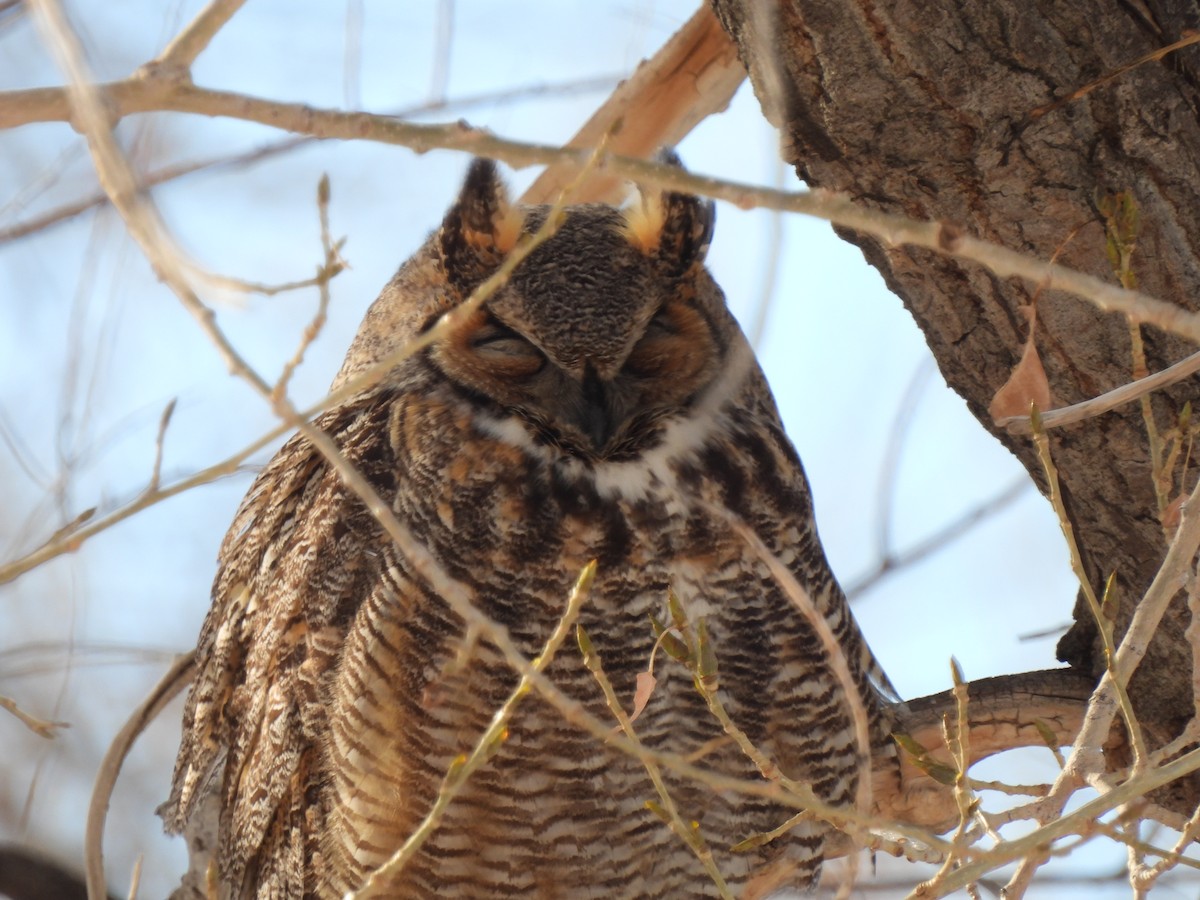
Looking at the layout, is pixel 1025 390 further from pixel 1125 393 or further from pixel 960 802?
pixel 960 802

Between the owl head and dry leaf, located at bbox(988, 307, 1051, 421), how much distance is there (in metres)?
0.68

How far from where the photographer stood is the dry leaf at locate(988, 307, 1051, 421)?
1.56m

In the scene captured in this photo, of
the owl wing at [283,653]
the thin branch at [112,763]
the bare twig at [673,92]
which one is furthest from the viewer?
the bare twig at [673,92]

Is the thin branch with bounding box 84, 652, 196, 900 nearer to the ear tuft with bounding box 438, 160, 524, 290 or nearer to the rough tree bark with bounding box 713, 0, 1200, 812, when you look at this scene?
the ear tuft with bounding box 438, 160, 524, 290

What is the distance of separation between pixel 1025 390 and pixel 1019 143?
36 cm

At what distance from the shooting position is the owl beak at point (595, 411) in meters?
2.14

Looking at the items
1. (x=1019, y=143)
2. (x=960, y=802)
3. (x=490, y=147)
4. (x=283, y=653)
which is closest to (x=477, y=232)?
(x=283, y=653)

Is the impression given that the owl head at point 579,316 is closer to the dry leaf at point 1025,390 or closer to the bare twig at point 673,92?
the bare twig at point 673,92

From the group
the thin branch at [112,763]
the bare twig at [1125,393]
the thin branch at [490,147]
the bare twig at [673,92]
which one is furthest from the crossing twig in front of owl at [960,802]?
the bare twig at [673,92]

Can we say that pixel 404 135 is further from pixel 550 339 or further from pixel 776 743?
pixel 776 743

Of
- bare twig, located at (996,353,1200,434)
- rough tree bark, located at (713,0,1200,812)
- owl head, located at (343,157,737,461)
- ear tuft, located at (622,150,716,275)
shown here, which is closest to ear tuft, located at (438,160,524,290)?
owl head, located at (343,157,737,461)

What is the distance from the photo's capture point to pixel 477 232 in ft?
7.07

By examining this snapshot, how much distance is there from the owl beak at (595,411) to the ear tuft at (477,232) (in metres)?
0.23

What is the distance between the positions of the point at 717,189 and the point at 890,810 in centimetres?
142
